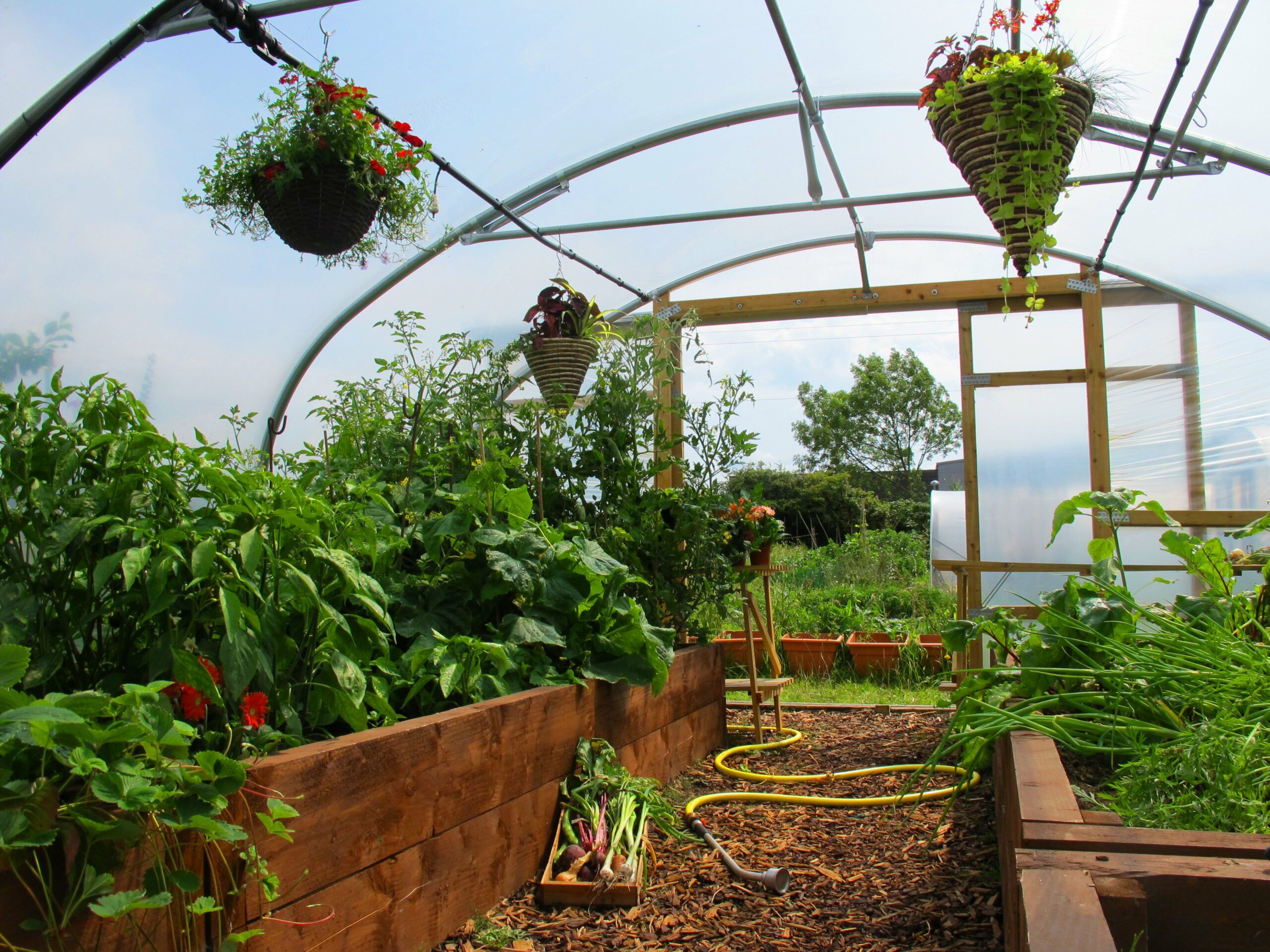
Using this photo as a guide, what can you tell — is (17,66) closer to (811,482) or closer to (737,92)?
(737,92)

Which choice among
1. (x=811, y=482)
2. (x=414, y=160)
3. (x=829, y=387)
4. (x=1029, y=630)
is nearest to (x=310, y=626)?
(x=1029, y=630)

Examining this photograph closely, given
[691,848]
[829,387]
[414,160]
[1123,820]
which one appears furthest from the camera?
[829,387]

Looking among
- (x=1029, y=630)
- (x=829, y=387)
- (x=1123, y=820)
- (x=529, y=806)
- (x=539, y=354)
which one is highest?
(x=829, y=387)

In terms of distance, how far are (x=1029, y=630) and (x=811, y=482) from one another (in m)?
13.8

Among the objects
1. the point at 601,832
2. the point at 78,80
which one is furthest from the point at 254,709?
the point at 78,80

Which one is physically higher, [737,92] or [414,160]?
[737,92]

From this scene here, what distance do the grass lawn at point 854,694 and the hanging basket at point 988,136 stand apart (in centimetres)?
255

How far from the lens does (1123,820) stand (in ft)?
3.95

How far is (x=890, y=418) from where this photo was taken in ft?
66.6

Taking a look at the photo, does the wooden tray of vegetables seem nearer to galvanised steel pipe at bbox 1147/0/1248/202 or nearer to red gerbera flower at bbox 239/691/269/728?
red gerbera flower at bbox 239/691/269/728

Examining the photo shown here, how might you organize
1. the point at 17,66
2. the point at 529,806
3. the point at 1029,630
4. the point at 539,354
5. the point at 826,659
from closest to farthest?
the point at 529,806
the point at 1029,630
the point at 17,66
the point at 539,354
the point at 826,659

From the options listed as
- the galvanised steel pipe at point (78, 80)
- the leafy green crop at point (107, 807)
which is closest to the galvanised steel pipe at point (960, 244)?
the galvanised steel pipe at point (78, 80)

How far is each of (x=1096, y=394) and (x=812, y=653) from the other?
84.2 inches

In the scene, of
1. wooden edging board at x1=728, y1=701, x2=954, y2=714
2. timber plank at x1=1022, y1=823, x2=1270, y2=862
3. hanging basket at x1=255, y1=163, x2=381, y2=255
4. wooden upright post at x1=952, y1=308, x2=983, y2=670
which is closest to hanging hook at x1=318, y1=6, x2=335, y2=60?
hanging basket at x1=255, y1=163, x2=381, y2=255
